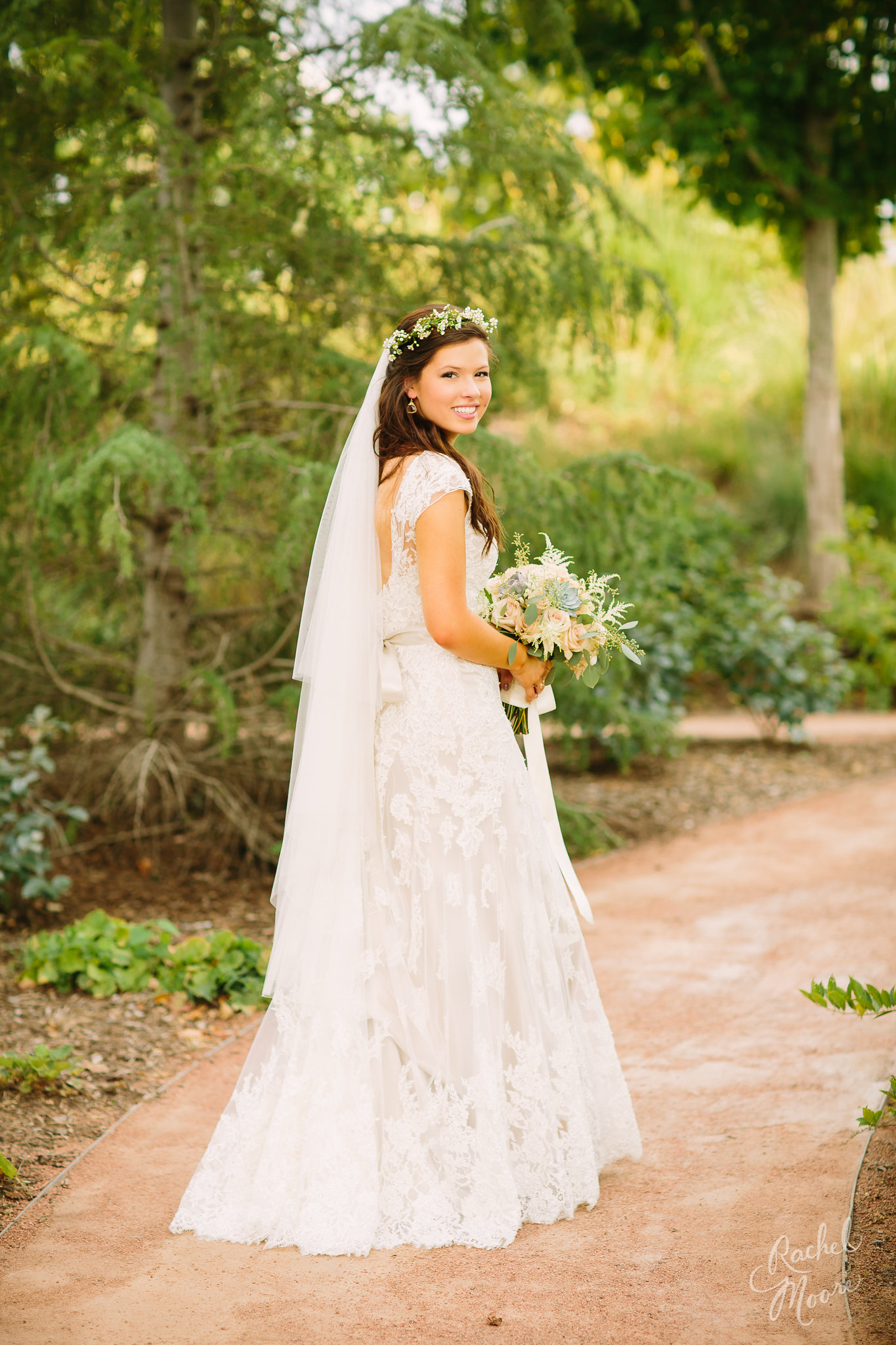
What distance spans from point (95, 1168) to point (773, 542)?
11.0m

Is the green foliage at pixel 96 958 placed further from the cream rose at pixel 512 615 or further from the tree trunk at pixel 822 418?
the tree trunk at pixel 822 418

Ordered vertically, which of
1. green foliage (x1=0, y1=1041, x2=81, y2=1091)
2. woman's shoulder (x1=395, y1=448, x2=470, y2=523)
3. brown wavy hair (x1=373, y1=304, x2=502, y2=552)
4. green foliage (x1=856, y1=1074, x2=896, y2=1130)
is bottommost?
green foliage (x1=0, y1=1041, x2=81, y2=1091)

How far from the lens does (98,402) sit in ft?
18.3

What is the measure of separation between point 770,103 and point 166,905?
29.8ft

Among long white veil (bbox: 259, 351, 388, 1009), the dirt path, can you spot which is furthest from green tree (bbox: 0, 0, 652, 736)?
the dirt path

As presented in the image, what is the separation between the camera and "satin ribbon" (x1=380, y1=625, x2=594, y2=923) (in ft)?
9.74

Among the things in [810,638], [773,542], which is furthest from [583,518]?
[773,542]

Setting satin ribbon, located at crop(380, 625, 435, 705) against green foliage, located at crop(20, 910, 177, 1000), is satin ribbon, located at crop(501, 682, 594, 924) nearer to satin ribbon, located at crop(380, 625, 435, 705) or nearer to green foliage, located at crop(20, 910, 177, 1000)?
satin ribbon, located at crop(380, 625, 435, 705)

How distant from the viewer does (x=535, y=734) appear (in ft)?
10.5

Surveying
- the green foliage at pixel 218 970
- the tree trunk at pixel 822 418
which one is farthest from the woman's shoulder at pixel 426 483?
the tree trunk at pixel 822 418

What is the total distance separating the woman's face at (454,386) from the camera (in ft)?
9.62

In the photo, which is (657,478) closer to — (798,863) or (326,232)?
(326,232)
